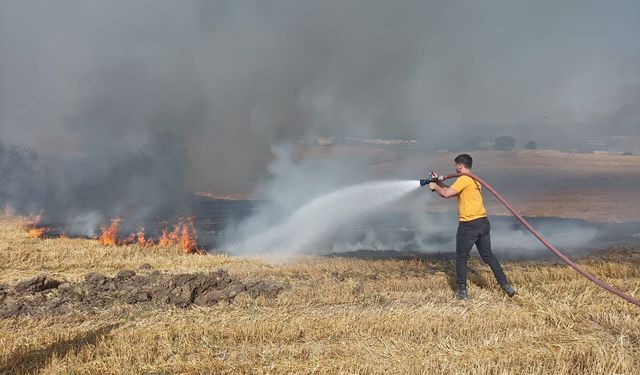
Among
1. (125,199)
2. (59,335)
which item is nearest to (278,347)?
(59,335)

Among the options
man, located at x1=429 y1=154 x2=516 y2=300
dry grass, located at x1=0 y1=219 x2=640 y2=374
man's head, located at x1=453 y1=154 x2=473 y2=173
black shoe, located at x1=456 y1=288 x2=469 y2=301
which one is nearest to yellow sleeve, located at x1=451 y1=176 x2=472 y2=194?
man, located at x1=429 y1=154 x2=516 y2=300

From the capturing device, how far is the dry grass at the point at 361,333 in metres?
4.95

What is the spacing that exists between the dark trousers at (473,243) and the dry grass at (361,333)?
375mm

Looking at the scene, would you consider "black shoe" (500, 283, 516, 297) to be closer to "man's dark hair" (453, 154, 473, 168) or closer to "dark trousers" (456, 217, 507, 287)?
"dark trousers" (456, 217, 507, 287)

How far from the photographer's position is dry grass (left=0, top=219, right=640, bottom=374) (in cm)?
495

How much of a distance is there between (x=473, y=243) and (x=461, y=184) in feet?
3.23

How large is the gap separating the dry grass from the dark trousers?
38 centimetres

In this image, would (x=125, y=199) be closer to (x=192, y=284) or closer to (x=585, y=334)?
(x=192, y=284)

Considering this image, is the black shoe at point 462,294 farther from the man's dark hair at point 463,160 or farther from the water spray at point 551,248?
the man's dark hair at point 463,160

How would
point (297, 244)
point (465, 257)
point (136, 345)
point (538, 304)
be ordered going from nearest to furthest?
point (136, 345), point (538, 304), point (465, 257), point (297, 244)

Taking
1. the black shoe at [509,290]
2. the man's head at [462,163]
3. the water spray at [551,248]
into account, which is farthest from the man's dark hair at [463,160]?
the black shoe at [509,290]

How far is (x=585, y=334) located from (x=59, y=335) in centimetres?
647

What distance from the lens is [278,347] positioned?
5637 mm

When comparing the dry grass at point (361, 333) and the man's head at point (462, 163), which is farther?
the man's head at point (462, 163)
